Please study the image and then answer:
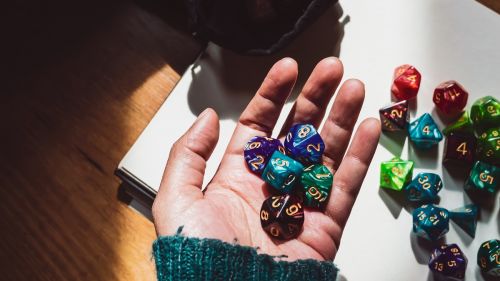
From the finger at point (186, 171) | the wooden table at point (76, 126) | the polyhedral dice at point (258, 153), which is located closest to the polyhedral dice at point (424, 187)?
the polyhedral dice at point (258, 153)

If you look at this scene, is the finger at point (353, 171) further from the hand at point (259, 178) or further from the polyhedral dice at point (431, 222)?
the polyhedral dice at point (431, 222)

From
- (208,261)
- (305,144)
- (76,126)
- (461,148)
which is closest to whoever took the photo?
(208,261)

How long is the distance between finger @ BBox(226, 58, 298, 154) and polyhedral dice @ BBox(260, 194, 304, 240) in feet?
0.53

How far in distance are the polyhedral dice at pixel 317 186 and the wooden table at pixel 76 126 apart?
441 mm

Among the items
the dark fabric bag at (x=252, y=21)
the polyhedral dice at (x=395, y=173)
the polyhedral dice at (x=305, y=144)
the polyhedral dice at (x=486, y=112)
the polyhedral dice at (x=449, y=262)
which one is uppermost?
the polyhedral dice at (x=486, y=112)

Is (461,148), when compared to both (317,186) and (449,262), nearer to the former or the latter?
(449,262)

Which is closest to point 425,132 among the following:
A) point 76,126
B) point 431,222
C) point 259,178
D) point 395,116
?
point 395,116

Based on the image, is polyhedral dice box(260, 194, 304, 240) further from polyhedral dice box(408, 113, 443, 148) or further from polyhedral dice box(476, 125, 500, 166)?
polyhedral dice box(476, 125, 500, 166)

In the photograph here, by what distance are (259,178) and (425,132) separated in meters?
0.44

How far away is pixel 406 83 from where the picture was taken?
3.94 ft

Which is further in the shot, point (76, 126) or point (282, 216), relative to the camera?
point (76, 126)

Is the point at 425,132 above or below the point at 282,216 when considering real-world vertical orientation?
above

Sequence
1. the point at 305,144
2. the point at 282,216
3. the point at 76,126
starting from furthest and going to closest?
the point at 76,126 → the point at 305,144 → the point at 282,216

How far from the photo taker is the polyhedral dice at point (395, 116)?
1169 millimetres
